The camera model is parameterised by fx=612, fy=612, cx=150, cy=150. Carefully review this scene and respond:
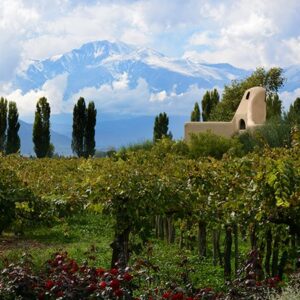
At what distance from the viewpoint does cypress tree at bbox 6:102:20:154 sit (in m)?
47.5

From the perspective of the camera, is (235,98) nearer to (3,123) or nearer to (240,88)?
(240,88)

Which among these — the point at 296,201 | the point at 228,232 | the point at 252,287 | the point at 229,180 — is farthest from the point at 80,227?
the point at 252,287

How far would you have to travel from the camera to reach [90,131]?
49781 millimetres

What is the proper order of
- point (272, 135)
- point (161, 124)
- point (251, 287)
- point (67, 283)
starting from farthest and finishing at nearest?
point (161, 124) < point (272, 135) < point (251, 287) < point (67, 283)

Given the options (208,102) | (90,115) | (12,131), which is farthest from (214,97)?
(12,131)

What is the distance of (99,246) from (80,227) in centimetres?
366

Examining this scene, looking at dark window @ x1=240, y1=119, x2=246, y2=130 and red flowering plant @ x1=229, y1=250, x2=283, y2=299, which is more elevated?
dark window @ x1=240, y1=119, x2=246, y2=130

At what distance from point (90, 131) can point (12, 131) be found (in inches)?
245

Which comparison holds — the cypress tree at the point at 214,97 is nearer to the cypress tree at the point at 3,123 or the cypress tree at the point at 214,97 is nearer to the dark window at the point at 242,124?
the dark window at the point at 242,124

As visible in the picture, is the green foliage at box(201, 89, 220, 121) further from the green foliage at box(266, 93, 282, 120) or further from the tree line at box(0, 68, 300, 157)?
the green foliage at box(266, 93, 282, 120)

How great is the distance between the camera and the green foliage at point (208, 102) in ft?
189

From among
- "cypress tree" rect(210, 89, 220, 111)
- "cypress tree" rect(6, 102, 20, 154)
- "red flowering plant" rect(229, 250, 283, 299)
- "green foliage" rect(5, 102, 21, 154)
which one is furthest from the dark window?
"red flowering plant" rect(229, 250, 283, 299)

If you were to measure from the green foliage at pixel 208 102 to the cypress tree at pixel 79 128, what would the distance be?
1286 cm

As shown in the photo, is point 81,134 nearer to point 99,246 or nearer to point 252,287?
point 99,246
